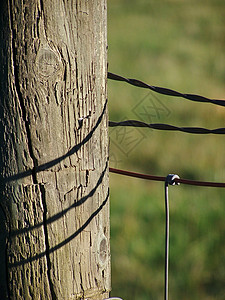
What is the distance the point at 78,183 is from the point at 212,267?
2.31m

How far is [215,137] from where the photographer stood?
18.7 ft

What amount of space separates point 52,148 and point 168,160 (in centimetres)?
397

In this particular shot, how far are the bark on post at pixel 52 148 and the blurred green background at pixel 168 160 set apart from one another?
0.86 m

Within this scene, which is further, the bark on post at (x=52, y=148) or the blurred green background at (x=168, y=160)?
the blurred green background at (x=168, y=160)

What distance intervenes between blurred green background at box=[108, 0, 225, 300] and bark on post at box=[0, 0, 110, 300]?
861mm

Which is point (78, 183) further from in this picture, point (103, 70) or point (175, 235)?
point (175, 235)

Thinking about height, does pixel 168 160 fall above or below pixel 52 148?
below

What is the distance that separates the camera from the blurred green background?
3322 millimetres

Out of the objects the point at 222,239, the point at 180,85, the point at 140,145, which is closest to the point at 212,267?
the point at 222,239

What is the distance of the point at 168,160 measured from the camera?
5172 millimetres

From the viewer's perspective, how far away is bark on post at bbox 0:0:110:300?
121 centimetres

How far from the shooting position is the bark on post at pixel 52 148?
3.99ft

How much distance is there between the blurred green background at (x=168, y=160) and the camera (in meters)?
3.32

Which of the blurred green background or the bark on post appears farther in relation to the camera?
the blurred green background
